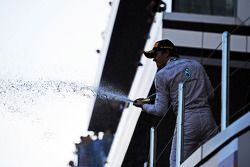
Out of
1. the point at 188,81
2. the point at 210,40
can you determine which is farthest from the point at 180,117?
the point at 210,40

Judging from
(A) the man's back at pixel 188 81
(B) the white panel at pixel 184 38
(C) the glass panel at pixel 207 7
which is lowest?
(A) the man's back at pixel 188 81

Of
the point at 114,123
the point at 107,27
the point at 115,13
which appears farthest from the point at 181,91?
the point at 114,123

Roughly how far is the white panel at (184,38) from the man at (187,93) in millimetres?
8885

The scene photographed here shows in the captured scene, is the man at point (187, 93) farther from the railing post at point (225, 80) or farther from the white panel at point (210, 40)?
the white panel at point (210, 40)

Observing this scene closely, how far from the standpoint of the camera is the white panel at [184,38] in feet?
61.6

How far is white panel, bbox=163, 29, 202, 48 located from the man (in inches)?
350

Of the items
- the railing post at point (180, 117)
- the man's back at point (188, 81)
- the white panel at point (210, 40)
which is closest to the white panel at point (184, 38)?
the white panel at point (210, 40)

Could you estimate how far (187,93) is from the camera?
9406 mm

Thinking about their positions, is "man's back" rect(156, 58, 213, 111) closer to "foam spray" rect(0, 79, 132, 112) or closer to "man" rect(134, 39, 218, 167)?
"man" rect(134, 39, 218, 167)

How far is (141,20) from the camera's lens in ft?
88.7

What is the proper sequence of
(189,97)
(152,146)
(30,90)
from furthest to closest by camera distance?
(30,90)
(152,146)
(189,97)

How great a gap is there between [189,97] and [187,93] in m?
0.06

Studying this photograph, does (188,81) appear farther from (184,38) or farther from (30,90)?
(184,38)

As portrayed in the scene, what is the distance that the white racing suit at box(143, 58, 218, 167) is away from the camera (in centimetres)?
925
